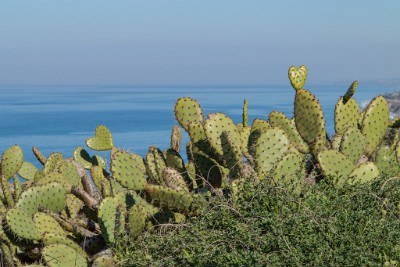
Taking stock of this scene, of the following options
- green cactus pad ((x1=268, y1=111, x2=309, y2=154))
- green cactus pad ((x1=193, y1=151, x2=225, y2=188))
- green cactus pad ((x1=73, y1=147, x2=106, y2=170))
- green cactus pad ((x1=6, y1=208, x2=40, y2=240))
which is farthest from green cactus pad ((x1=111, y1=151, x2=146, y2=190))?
green cactus pad ((x1=73, y1=147, x2=106, y2=170))

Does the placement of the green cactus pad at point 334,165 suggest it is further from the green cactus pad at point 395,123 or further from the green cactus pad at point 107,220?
the green cactus pad at point 107,220

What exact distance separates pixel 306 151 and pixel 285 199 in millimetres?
1089

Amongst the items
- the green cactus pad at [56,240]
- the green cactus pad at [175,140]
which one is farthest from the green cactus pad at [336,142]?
the green cactus pad at [56,240]

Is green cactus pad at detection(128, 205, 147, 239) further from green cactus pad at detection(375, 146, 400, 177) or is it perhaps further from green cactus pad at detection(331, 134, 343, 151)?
green cactus pad at detection(375, 146, 400, 177)

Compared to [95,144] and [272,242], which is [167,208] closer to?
[272,242]

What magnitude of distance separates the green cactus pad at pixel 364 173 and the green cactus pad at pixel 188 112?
4.22 ft

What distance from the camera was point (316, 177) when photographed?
611cm

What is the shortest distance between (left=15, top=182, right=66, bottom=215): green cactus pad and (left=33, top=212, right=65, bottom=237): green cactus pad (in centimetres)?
17

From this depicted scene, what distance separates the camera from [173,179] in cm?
572

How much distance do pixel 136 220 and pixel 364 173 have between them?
187 cm

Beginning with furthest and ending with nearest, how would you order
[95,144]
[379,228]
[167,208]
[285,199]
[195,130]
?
[95,144] → [195,130] → [167,208] → [285,199] → [379,228]

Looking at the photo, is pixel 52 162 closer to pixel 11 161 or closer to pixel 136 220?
pixel 11 161

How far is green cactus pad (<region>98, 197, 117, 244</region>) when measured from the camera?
17.2ft

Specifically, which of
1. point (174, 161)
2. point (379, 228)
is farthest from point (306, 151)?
point (379, 228)
